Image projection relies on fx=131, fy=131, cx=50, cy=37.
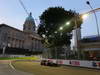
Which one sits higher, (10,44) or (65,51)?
(10,44)

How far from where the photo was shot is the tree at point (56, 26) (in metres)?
38.8

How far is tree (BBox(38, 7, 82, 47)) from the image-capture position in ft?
127

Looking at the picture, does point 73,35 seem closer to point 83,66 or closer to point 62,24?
point 62,24

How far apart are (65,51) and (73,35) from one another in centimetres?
1710

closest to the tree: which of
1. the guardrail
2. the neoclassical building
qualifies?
the guardrail

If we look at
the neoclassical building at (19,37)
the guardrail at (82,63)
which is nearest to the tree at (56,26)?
the guardrail at (82,63)

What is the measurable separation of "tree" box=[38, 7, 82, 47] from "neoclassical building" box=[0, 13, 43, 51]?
108ft

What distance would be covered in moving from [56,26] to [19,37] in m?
65.3

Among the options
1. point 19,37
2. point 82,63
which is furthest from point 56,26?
point 19,37

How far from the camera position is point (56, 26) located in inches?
1554

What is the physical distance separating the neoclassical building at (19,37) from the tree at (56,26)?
3300 centimetres

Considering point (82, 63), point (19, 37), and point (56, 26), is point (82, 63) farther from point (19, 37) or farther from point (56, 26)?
point (19, 37)

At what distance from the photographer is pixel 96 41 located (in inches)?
1393

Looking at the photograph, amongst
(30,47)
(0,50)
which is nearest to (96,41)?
(0,50)
